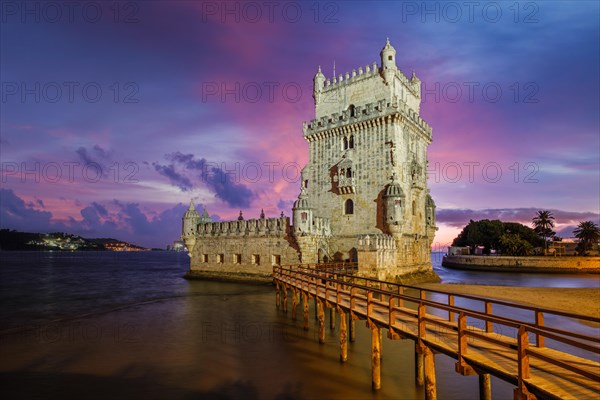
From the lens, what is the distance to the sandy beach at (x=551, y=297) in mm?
24902

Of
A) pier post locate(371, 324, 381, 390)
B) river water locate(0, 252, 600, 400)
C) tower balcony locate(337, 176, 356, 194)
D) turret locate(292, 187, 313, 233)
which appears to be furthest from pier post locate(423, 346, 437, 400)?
tower balcony locate(337, 176, 356, 194)

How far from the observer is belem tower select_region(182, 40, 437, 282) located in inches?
1217

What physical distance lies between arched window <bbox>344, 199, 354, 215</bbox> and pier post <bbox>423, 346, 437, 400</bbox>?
78.2 ft

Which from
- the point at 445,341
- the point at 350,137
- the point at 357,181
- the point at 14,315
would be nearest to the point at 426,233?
the point at 357,181

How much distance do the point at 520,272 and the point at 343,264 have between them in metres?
45.5

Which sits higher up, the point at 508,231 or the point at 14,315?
the point at 508,231

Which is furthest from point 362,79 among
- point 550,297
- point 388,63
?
point 550,297

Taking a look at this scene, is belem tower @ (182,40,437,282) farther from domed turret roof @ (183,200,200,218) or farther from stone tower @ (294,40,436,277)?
domed turret roof @ (183,200,200,218)

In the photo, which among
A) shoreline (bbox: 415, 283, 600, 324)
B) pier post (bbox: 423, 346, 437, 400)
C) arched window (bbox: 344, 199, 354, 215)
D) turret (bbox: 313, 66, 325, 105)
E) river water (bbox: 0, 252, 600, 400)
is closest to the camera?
pier post (bbox: 423, 346, 437, 400)

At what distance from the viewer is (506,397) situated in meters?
11.2

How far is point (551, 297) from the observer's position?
95.7 ft

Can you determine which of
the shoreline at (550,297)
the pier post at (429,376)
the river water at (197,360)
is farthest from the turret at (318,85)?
the pier post at (429,376)

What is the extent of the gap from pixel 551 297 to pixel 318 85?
2768 cm

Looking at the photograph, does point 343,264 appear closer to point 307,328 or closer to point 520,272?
point 307,328
